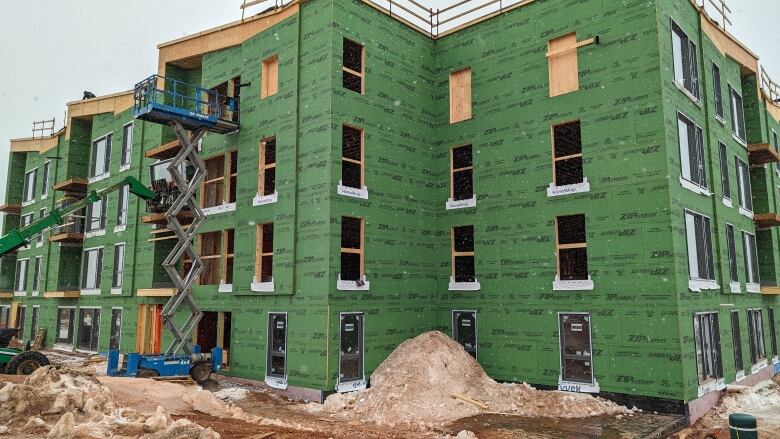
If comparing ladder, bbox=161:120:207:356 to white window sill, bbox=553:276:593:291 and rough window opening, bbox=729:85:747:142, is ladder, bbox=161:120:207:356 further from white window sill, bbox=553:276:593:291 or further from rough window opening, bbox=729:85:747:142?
rough window opening, bbox=729:85:747:142

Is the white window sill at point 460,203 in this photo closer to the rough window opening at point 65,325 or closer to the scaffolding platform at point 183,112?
the scaffolding platform at point 183,112

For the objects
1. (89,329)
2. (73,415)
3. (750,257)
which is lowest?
(73,415)

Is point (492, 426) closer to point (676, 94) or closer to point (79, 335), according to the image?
point (676, 94)

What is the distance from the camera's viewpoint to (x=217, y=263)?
23.6 metres

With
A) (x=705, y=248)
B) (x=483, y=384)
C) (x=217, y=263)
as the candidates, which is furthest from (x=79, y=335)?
(x=705, y=248)

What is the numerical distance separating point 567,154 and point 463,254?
502 cm

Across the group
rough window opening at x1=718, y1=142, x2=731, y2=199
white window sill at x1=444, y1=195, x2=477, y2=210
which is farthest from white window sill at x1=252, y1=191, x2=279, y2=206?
rough window opening at x1=718, y1=142, x2=731, y2=199

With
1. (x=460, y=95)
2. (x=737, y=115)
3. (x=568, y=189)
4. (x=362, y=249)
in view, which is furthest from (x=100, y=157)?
(x=737, y=115)

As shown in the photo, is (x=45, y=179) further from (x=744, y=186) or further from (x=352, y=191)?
(x=744, y=186)

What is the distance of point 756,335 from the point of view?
22.2m

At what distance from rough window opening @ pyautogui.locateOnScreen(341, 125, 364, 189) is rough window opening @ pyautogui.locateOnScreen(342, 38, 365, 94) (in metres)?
1.56

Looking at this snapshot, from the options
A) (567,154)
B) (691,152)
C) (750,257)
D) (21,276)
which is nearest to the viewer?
(691,152)

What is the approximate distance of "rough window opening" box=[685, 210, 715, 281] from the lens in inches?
675

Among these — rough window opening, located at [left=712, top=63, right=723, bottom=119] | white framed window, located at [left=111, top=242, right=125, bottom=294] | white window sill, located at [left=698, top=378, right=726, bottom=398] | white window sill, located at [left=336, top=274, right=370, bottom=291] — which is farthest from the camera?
white framed window, located at [left=111, top=242, right=125, bottom=294]
